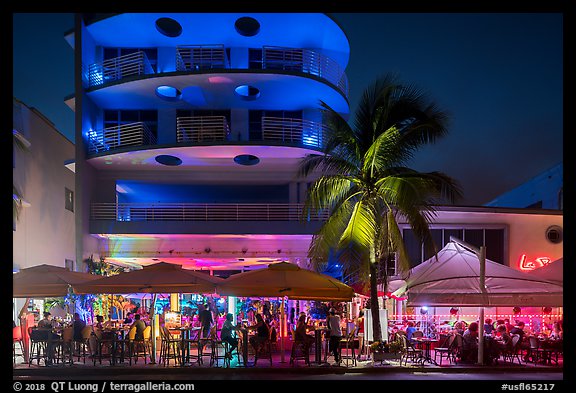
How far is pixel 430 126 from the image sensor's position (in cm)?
1692

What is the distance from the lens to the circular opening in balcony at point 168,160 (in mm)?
26981

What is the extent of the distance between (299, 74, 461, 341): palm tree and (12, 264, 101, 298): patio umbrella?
303 inches

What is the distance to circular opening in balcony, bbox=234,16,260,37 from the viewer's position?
2689 centimetres

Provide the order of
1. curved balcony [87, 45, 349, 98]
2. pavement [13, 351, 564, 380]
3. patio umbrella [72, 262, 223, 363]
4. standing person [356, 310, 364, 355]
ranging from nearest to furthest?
pavement [13, 351, 564, 380] < patio umbrella [72, 262, 223, 363] < standing person [356, 310, 364, 355] < curved balcony [87, 45, 349, 98]

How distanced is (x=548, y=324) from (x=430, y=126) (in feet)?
32.5

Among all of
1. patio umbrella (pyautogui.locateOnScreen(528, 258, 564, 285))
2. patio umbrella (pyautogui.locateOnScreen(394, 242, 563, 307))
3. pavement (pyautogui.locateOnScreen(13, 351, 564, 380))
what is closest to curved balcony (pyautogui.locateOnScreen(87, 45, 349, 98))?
patio umbrella (pyautogui.locateOnScreen(394, 242, 563, 307))

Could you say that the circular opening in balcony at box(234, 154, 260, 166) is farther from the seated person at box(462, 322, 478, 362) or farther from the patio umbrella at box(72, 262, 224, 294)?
the seated person at box(462, 322, 478, 362)

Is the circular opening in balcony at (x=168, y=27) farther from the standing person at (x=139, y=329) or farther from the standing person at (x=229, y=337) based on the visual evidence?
the standing person at (x=229, y=337)

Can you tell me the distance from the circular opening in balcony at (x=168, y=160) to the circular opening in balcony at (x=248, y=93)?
444 cm

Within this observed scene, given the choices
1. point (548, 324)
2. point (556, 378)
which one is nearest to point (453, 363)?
point (556, 378)

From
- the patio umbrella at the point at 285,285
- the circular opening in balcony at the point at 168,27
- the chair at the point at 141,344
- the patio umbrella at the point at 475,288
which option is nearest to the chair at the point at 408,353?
the patio umbrella at the point at 475,288

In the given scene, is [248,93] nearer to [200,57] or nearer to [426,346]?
[200,57]

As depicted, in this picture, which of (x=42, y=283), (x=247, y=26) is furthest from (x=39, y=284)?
(x=247, y=26)

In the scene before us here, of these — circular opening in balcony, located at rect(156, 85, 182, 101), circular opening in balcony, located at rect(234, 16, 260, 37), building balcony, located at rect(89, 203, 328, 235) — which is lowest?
building balcony, located at rect(89, 203, 328, 235)
